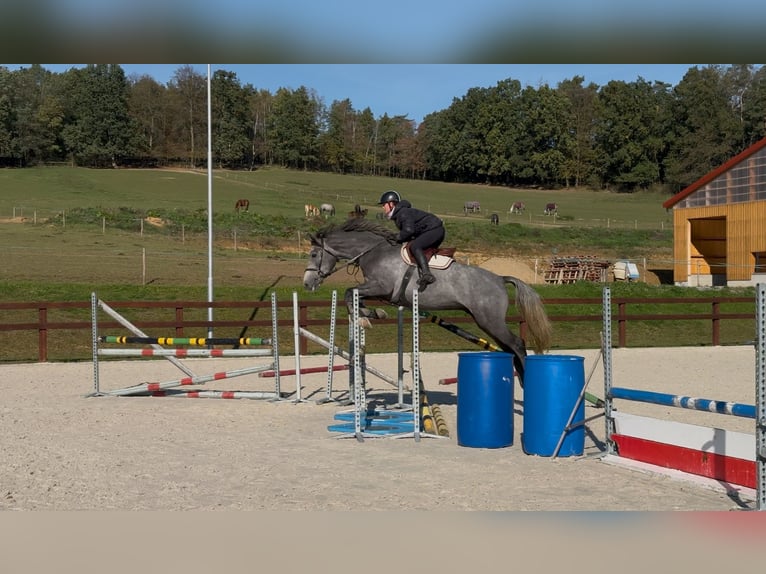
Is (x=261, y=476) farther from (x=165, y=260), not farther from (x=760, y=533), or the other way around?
(x=165, y=260)

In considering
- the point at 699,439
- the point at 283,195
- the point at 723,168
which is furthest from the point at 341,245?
the point at 283,195

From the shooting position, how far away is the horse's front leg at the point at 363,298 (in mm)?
7984

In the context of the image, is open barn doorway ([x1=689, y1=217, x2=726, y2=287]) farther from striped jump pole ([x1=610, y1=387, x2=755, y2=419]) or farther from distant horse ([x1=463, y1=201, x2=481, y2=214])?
striped jump pole ([x1=610, y1=387, x2=755, y2=419])

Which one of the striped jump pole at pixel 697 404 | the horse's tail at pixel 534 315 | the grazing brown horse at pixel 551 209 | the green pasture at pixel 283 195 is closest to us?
the striped jump pole at pixel 697 404

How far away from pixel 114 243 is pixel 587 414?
26714 mm

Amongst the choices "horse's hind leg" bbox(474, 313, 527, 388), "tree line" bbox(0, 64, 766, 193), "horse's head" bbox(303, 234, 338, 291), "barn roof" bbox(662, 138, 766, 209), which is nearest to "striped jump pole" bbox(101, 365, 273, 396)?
"horse's head" bbox(303, 234, 338, 291)

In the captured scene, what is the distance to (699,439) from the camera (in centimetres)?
584

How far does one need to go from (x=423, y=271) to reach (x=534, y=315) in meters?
1.21

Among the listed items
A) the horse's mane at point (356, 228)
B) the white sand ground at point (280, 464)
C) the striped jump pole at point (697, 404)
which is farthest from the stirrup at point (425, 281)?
the striped jump pole at point (697, 404)

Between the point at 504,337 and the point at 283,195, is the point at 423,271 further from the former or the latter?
the point at 283,195

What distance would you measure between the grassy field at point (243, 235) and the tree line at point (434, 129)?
3.60 metres

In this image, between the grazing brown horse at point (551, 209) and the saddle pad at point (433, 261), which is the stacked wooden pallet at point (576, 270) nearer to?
the saddle pad at point (433, 261)
